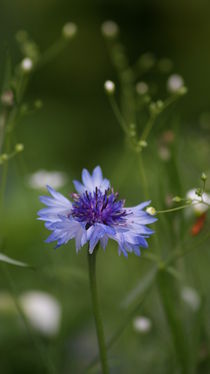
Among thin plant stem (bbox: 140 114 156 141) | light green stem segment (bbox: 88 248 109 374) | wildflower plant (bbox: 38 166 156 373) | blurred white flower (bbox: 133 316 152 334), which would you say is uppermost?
thin plant stem (bbox: 140 114 156 141)

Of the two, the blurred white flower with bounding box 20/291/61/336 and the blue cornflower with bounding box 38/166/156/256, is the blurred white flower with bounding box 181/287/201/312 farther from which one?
the blue cornflower with bounding box 38/166/156/256

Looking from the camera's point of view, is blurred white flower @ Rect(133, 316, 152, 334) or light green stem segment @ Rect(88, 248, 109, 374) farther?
blurred white flower @ Rect(133, 316, 152, 334)

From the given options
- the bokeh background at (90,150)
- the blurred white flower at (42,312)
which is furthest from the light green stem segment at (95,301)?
the blurred white flower at (42,312)

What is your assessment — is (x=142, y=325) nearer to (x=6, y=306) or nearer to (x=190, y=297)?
(x=190, y=297)

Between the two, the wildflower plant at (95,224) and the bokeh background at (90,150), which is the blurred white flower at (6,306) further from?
the wildflower plant at (95,224)

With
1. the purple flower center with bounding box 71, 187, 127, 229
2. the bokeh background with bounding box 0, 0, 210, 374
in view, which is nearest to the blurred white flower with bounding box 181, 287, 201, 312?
the bokeh background with bounding box 0, 0, 210, 374

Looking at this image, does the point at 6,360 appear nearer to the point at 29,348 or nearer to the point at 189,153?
the point at 29,348
